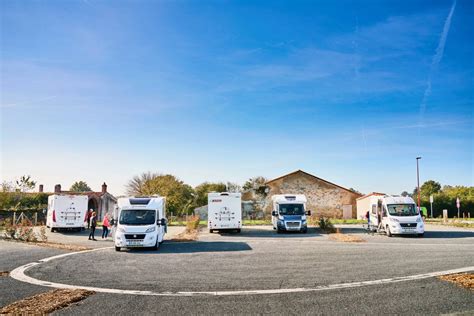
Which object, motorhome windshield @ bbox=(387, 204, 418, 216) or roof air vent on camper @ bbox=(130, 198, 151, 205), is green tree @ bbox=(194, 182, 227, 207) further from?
roof air vent on camper @ bbox=(130, 198, 151, 205)

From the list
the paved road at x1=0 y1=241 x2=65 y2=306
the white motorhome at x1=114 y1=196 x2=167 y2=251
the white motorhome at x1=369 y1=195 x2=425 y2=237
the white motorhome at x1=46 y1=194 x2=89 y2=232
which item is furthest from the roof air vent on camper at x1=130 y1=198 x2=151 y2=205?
the white motorhome at x1=369 y1=195 x2=425 y2=237

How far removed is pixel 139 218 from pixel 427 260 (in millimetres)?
12002

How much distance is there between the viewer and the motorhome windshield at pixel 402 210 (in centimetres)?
2548

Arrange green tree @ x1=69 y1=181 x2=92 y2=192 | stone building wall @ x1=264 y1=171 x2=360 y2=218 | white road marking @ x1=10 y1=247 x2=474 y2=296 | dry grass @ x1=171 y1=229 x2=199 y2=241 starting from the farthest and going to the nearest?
1. green tree @ x1=69 y1=181 x2=92 y2=192
2. stone building wall @ x1=264 y1=171 x2=360 y2=218
3. dry grass @ x1=171 y1=229 x2=199 y2=241
4. white road marking @ x1=10 y1=247 x2=474 y2=296

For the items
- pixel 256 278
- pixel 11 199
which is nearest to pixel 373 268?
pixel 256 278

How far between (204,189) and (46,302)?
70.7 m

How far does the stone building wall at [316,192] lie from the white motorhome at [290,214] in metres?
23.6

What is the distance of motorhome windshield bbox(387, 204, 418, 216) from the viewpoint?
83.6ft

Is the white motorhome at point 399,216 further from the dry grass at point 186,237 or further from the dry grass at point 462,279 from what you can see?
the dry grass at point 462,279

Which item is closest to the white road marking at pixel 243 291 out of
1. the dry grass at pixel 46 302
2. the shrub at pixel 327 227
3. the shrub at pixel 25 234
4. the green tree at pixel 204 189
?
the dry grass at pixel 46 302

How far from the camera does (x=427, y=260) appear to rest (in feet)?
43.8

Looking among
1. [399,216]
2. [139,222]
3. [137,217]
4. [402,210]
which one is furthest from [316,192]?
[139,222]

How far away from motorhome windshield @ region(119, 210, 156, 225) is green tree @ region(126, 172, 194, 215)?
120 ft

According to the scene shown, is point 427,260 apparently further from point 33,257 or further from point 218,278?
point 33,257
